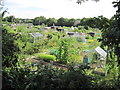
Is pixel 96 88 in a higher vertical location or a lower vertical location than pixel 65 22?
lower

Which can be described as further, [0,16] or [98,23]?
[0,16]

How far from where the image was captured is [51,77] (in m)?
2.41

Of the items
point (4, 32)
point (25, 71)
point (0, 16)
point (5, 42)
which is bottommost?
point (25, 71)

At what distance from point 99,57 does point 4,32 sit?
3.19 m

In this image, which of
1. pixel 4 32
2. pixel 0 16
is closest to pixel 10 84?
pixel 4 32

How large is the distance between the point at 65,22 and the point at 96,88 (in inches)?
765

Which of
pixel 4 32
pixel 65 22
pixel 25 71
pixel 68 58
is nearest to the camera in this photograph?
pixel 25 71

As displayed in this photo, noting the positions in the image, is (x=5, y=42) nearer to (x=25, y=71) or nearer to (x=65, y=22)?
(x=25, y=71)

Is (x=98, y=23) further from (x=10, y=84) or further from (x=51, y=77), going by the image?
(x=10, y=84)

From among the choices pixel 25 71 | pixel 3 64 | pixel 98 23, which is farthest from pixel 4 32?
pixel 98 23

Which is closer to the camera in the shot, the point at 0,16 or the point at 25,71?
the point at 25,71

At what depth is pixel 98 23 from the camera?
2201 millimetres

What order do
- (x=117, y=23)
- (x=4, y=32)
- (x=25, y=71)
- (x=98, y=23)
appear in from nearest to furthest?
(x=117, y=23)
(x=98, y=23)
(x=25, y=71)
(x=4, y=32)

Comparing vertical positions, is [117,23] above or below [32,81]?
above
